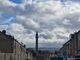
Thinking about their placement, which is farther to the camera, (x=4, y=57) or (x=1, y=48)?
(x=1, y=48)

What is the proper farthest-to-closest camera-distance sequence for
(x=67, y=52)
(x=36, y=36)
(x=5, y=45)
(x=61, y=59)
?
(x=36, y=36) < (x=67, y=52) < (x=5, y=45) < (x=61, y=59)

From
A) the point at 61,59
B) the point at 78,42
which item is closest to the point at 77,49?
the point at 78,42

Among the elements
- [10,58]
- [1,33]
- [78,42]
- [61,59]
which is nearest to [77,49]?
[78,42]

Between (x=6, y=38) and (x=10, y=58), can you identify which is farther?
(x=6, y=38)

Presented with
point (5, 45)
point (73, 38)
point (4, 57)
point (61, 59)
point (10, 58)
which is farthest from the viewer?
point (73, 38)

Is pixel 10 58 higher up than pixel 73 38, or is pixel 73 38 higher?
pixel 73 38

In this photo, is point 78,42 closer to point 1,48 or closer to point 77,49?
point 77,49

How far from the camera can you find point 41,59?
2906 inches

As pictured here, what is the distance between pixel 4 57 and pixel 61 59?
20.1 meters

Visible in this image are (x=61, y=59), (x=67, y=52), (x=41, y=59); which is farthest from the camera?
(x=67, y=52)

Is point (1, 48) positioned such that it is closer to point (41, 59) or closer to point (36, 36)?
point (41, 59)

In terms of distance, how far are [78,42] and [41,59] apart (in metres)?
13.8

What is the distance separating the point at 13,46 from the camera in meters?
62.8

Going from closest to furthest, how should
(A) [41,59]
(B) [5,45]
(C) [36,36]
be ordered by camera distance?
1. (B) [5,45]
2. (A) [41,59]
3. (C) [36,36]
